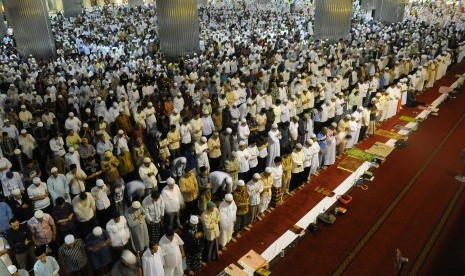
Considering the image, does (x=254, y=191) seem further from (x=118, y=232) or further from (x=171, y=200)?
(x=118, y=232)

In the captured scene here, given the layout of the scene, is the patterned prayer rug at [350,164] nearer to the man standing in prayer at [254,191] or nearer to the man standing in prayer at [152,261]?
the man standing in prayer at [254,191]

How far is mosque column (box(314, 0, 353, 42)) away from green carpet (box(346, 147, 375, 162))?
11231 mm

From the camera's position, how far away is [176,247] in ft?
17.8

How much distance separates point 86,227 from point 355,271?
4284mm

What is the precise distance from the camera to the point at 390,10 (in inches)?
1027

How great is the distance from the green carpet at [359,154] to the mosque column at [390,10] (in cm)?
1961

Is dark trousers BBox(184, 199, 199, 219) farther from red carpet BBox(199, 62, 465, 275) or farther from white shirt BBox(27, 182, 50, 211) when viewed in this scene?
white shirt BBox(27, 182, 50, 211)

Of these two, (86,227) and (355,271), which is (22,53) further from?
(355,271)

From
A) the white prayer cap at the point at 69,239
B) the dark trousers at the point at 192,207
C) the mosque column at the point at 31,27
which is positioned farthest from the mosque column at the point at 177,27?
the white prayer cap at the point at 69,239

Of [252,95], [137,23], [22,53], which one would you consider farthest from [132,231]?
[137,23]

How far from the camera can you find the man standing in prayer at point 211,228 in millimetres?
5910

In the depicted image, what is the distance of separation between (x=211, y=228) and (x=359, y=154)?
5.18 meters

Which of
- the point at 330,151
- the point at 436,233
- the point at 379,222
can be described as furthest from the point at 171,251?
the point at 330,151

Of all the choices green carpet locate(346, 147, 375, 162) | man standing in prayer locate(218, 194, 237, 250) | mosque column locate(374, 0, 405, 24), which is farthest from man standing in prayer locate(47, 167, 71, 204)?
mosque column locate(374, 0, 405, 24)
